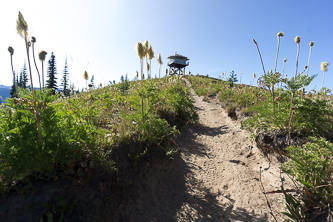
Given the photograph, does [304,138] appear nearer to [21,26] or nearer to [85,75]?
[21,26]

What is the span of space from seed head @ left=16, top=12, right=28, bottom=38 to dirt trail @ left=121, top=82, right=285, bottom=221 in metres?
3.00

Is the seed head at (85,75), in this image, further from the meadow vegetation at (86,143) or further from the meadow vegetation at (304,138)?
the meadow vegetation at (304,138)

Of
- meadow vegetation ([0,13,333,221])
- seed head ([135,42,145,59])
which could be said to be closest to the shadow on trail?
meadow vegetation ([0,13,333,221])

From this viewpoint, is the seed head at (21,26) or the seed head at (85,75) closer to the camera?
the seed head at (21,26)

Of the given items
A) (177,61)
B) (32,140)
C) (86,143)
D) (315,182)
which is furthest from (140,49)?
(177,61)

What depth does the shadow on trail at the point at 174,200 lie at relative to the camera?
3.04 metres

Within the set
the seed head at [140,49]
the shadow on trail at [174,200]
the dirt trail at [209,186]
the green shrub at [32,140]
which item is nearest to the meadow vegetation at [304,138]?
the dirt trail at [209,186]

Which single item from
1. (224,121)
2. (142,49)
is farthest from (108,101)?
(224,121)

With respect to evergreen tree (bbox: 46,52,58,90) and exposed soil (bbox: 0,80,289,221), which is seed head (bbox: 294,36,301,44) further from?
evergreen tree (bbox: 46,52,58,90)

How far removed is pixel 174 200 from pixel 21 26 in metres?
3.87

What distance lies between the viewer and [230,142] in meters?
5.55

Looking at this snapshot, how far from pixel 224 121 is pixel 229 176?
12.4 feet

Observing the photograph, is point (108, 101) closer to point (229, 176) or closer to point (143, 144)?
point (143, 144)

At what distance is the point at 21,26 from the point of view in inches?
79.8
